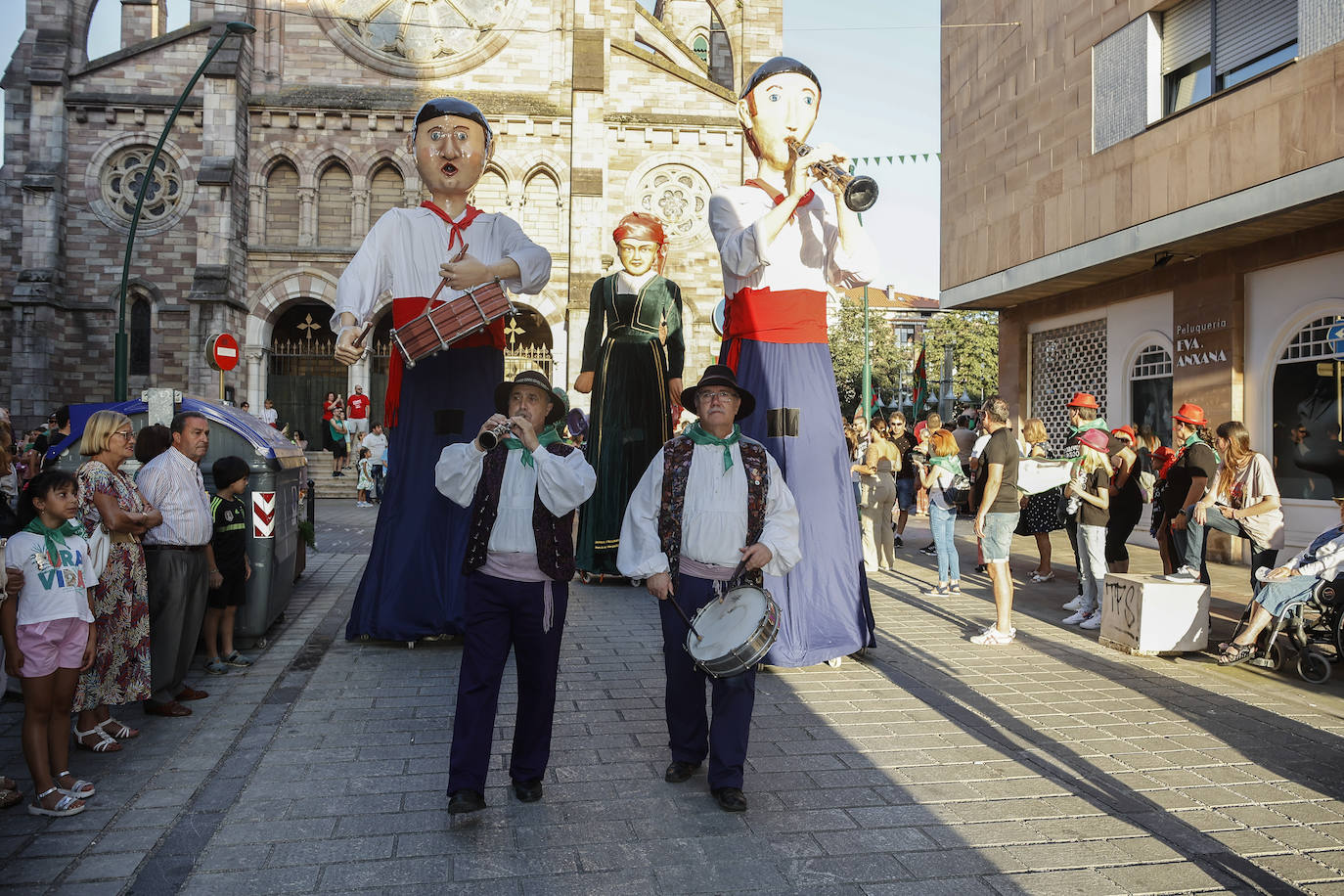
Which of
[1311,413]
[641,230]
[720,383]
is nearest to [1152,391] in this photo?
[1311,413]

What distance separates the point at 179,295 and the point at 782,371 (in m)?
25.1

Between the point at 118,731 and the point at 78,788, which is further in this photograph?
the point at 118,731

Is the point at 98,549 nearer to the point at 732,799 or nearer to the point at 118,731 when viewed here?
the point at 118,731

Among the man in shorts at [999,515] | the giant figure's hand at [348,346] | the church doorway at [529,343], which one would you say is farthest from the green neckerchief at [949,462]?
the church doorway at [529,343]

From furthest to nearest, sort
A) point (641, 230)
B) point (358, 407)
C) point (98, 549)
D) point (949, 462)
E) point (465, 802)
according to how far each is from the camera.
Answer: point (358, 407) → point (949, 462) → point (641, 230) → point (98, 549) → point (465, 802)

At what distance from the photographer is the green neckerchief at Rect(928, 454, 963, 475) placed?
10594mm

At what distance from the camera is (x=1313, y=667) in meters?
6.37

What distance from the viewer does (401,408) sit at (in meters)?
6.72

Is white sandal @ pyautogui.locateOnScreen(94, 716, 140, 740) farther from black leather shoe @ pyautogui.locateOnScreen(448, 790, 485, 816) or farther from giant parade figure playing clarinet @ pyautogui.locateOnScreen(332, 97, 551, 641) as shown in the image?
black leather shoe @ pyautogui.locateOnScreen(448, 790, 485, 816)

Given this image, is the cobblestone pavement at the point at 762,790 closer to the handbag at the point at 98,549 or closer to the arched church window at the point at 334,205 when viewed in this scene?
the handbag at the point at 98,549

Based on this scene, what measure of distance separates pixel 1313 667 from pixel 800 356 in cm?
390

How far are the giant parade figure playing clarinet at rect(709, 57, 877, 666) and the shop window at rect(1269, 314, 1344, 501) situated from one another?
29.1 ft

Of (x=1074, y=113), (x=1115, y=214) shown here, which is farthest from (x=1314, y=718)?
(x=1074, y=113)

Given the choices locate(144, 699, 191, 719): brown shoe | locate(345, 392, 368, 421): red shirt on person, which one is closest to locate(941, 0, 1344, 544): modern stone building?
locate(144, 699, 191, 719): brown shoe
